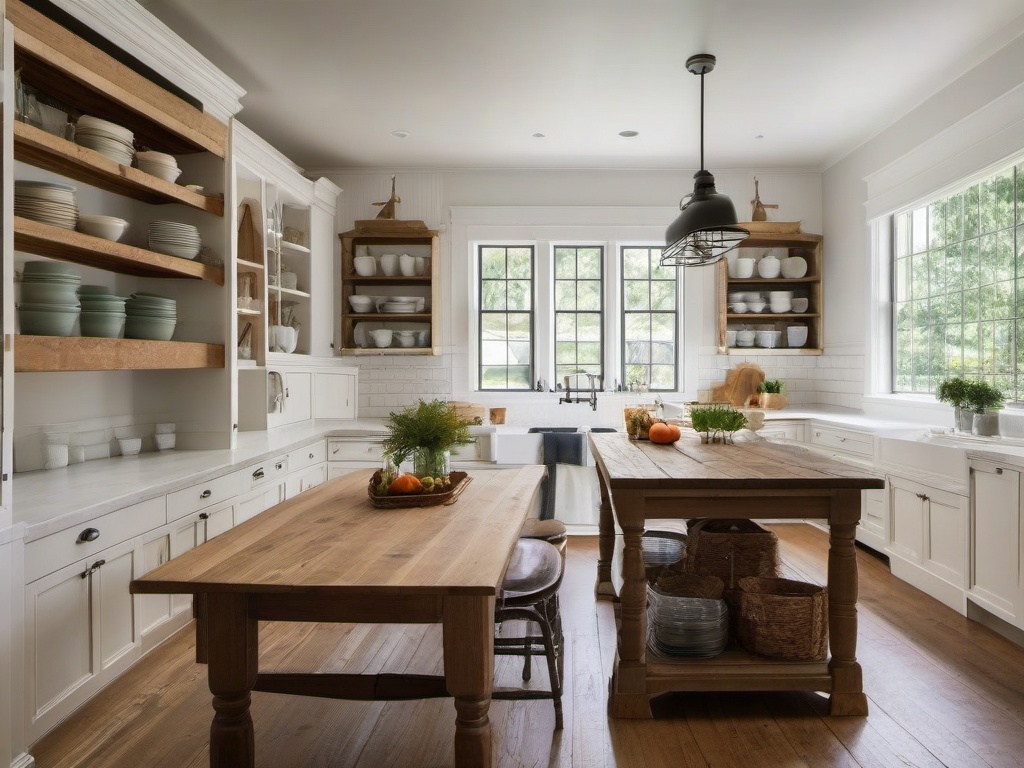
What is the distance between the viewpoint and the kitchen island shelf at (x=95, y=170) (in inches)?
102

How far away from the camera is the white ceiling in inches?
140

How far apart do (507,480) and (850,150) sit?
4.66 metres

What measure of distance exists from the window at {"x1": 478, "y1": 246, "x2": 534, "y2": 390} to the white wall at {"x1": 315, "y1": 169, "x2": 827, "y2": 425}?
223 mm

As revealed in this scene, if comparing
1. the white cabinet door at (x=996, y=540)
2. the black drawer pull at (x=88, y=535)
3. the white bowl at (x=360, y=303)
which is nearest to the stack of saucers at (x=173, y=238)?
the black drawer pull at (x=88, y=535)

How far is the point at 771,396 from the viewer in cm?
579

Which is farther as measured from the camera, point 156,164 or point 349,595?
point 156,164

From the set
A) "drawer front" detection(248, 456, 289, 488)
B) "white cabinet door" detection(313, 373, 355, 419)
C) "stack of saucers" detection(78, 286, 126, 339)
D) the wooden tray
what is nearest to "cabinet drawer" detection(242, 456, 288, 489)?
"drawer front" detection(248, 456, 289, 488)

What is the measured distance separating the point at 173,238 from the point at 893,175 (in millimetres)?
4911

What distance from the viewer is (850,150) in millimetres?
5738

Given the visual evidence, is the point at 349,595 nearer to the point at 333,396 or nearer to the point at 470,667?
the point at 470,667

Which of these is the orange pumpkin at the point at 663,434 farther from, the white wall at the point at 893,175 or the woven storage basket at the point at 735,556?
the white wall at the point at 893,175

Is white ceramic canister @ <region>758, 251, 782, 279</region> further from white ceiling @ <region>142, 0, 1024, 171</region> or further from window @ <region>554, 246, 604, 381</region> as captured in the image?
window @ <region>554, 246, 604, 381</region>

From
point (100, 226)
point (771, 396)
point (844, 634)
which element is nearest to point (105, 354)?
point (100, 226)

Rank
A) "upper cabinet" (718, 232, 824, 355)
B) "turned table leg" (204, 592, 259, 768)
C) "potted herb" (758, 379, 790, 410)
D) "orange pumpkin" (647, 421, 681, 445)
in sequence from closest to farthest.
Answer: "turned table leg" (204, 592, 259, 768) < "orange pumpkin" (647, 421, 681, 445) < "potted herb" (758, 379, 790, 410) < "upper cabinet" (718, 232, 824, 355)
